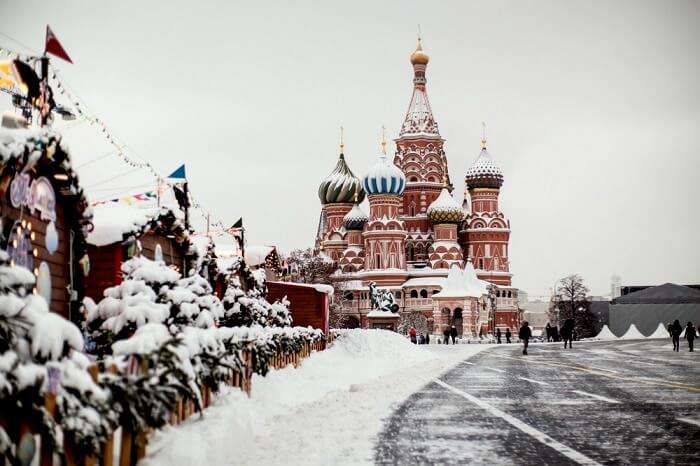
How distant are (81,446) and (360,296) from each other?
285 feet

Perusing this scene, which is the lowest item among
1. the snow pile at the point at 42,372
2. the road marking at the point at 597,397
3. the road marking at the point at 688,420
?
the road marking at the point at 688,420

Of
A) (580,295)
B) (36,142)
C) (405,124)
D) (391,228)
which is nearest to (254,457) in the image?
(36,142)

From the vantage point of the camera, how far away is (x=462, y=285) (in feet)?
281

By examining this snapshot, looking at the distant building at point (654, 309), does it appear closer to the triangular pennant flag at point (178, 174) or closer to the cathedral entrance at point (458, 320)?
the cathedral entrance at point (458, 320)

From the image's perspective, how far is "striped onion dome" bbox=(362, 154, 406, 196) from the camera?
92188mm

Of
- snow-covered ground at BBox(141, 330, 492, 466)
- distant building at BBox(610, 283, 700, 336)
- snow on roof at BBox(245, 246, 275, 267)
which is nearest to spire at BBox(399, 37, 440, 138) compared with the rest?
distant building at BBox(610, 283, 700, 336)

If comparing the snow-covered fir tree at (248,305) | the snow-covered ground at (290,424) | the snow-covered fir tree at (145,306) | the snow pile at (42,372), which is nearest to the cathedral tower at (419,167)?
the snow-covered fir tree at (248,305)

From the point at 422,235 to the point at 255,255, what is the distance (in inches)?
2619

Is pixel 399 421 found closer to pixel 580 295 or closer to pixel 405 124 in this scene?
pixel 405 124

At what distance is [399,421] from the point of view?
12.1m

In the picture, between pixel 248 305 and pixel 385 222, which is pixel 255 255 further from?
pixel 385 222

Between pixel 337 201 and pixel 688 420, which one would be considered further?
pixel 337 201

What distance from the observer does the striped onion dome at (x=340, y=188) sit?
10319cm

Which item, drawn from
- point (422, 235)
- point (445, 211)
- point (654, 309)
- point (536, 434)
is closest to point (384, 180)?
point (445, 211)
